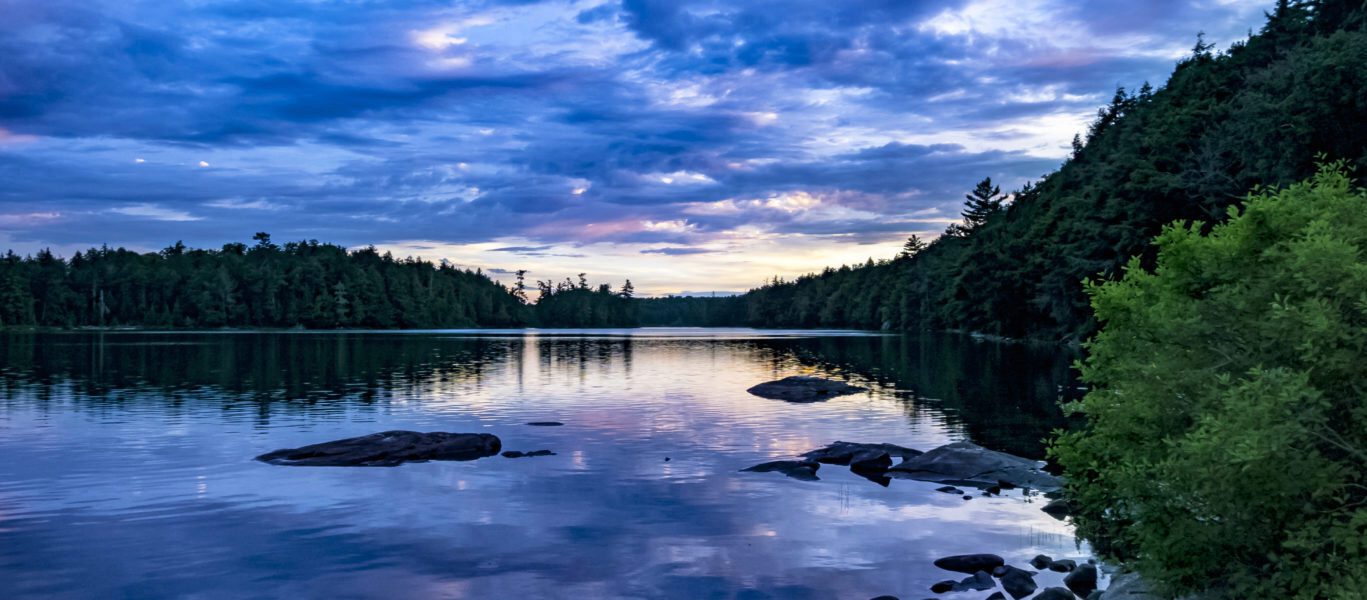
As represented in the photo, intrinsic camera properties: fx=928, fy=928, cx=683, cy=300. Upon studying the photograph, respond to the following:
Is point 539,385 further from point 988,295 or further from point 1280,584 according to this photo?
point 988,295

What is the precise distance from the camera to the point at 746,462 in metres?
30.7

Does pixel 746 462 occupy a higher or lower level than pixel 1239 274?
lower

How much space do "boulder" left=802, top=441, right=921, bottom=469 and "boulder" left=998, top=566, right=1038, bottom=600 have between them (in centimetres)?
1220

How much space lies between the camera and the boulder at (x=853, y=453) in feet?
98.4

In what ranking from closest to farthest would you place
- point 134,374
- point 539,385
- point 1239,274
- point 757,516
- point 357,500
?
point 1239,274 → point 757,516 → point 357,500 → point 539,385 → point 134,374

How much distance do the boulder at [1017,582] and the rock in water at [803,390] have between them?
34282 millimetres

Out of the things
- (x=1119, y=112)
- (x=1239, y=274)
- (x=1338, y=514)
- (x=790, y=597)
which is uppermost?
(x=1119, y=112)

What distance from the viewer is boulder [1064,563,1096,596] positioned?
54.9 ft

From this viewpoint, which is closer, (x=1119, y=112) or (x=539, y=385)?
(x=539, y=385)

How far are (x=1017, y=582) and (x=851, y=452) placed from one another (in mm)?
14334

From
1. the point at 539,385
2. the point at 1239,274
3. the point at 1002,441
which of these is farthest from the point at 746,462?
the point at 539,385

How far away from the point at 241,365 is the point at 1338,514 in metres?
85.5

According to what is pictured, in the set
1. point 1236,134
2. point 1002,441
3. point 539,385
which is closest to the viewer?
point 1002,441

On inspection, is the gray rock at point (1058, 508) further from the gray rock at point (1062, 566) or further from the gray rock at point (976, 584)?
the gray rock at point (976, 584)
